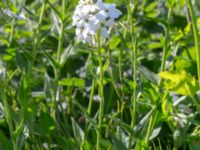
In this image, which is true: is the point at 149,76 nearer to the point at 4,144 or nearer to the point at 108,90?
the point at 4,144

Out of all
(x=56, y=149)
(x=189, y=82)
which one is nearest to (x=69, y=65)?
(x=56, y=149)

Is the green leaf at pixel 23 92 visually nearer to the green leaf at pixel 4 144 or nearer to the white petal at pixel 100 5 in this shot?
the green leaf at pixel 4 144

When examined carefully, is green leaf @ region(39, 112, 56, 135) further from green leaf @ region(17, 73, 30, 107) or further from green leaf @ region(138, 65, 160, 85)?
green leaf @ region(138, 65, 160, 85)

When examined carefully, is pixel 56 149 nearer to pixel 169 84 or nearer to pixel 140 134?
pixel 140 134

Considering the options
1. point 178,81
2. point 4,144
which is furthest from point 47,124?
point 178,81

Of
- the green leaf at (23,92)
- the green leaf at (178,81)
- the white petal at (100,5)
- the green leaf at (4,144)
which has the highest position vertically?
the white petal at (100,5)

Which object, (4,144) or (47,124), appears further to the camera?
(47,124)

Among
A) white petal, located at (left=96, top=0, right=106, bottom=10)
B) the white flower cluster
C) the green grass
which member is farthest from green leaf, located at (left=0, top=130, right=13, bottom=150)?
white petal, located at (left=96, top=0, right=106, bottom=10)

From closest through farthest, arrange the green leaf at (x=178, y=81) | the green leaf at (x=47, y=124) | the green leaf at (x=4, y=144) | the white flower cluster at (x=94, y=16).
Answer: the green leaf at (x=178, y=81)
the white flower cluster at (x=94, y=16)
the green leaf at (x=4, y=144)
the green leaf at (x=47, y=124)

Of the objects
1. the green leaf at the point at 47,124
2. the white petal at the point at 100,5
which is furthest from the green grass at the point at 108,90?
the white petal at the point at 100,5
